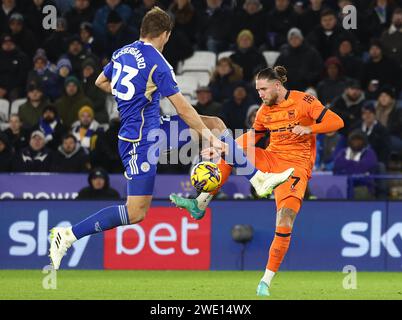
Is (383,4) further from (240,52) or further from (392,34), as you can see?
(240,52)

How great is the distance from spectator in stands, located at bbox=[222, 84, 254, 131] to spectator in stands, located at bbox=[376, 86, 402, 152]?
198 centimetres

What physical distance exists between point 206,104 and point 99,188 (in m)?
2.67

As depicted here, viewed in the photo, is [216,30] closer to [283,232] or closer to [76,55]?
[76,55]

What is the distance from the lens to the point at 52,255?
418 inches

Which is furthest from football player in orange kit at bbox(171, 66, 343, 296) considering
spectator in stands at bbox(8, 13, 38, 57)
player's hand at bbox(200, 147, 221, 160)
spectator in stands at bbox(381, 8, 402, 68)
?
spectator in stands at bbox(8, 13, 38, 57)

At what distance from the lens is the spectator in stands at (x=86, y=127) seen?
56.3 feet

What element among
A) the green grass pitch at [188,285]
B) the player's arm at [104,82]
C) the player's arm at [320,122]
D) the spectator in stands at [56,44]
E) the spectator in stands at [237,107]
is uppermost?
the spectator in stands at [56,44]

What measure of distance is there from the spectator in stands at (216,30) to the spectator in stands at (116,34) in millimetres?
1229

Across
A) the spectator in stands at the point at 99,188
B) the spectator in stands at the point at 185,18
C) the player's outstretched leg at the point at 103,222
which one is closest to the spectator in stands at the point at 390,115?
the spectator in stands at the point at 185,18

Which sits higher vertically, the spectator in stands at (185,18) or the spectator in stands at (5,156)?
the spectator in stands at (185,18)

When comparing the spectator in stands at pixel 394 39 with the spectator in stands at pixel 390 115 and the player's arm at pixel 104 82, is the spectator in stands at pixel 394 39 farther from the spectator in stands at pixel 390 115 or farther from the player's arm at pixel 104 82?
the player's arm at pixel 104 82

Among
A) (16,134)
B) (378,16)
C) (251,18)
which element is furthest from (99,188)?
(378,16)

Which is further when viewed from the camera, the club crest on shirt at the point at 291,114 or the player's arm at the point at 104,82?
the club crest on shirt at the point at 291,114

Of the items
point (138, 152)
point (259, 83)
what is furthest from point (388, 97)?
point (138, 152)
